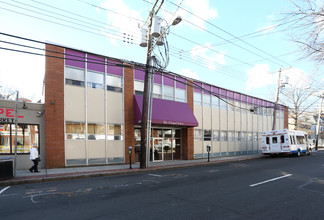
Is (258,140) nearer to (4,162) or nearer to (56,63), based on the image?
(56,63)

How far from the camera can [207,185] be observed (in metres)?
8.71

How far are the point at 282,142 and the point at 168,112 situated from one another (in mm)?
13115

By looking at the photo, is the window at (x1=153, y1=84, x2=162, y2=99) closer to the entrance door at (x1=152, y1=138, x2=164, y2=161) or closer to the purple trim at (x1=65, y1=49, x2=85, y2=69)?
the entrance door at (x1=152, y1=138, x2=164, y2=161)

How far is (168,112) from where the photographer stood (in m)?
17.1

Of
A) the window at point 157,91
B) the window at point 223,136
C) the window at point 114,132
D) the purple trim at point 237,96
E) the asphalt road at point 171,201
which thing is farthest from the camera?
the purple trim at point 237,96

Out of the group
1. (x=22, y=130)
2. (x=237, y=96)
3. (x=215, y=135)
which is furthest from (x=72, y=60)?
(x=237, y=96)

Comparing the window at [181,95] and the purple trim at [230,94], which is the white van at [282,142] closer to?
the purple trim at [230,94]

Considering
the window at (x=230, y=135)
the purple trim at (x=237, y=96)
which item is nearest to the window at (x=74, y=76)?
the window at (x=230, y=135)

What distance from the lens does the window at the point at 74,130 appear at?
45.8ft

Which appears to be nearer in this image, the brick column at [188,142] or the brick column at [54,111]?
the brick column at [54,111]

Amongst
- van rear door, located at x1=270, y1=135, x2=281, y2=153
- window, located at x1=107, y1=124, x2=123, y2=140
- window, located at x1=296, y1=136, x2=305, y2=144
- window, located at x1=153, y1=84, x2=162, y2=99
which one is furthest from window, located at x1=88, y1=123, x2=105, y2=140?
window, located at x1=296, y1=136, x2=305, y2=144

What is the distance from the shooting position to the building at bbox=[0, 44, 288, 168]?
44.4ft

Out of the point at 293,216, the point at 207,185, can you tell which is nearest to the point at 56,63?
the point at 207,185

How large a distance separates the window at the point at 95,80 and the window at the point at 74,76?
1.50 feet
